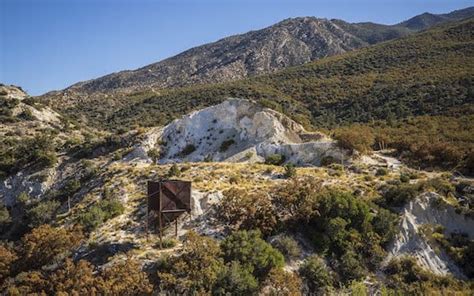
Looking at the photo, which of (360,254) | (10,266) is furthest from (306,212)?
(10,266)

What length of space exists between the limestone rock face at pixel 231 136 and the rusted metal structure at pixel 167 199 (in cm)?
1422

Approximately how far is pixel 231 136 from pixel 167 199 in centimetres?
1929

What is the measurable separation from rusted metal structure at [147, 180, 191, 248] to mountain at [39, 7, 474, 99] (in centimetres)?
9191

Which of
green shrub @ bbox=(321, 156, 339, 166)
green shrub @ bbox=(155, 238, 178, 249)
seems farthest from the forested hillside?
green shrub @ bbox=(155, 238, 178, 249)

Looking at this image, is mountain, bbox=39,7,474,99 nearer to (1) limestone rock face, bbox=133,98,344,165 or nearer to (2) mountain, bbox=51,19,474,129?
(2) mountain, bbox=51,19,474,129

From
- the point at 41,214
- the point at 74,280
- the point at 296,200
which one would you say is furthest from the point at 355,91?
the point at 74,280

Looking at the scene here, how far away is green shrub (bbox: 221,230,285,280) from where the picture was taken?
1848 centimetres

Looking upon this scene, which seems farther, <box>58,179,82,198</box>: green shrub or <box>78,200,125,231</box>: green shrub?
<box>58,179,82,198</box>: green shrub

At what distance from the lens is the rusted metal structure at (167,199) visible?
70.1ft

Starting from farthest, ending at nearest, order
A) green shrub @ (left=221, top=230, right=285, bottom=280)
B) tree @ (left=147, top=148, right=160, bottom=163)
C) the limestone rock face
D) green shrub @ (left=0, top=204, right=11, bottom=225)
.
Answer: tree @ (left=147, top=148, right=160, bottom=163) → the limestone rock face → green shrub @ (left=0, top=204, right=11, bottom=225) → green shrub @ (left=221, top=230, right=285, bottom=280)

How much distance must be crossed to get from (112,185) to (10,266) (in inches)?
411

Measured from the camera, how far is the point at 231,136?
132ft

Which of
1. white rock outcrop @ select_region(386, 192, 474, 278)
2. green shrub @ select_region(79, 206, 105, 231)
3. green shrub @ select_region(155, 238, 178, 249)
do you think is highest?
green shrub @ select_region(79, 206, 105, 231)

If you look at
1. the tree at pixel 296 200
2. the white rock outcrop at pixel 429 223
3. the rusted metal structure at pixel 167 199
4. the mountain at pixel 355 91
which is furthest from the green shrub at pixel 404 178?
the mountain at pixel 355 91
